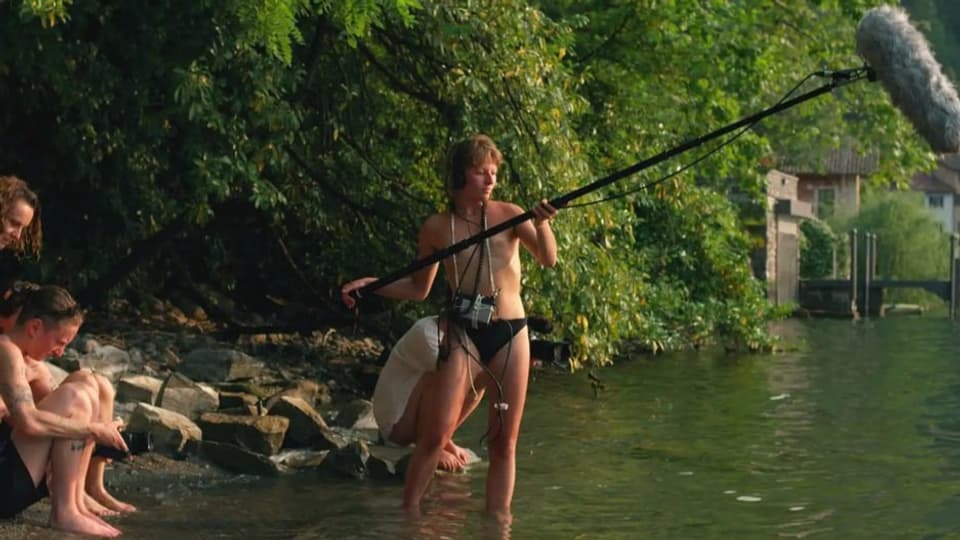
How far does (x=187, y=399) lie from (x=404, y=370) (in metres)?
4.32

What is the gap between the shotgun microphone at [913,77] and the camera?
7.62m

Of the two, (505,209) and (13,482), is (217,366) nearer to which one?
(505,209)

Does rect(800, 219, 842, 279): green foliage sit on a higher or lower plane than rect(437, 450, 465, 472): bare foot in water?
higher

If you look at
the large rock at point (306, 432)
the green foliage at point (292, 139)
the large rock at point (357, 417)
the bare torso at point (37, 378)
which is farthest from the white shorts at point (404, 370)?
the large rock at point (357, 417)

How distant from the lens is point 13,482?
8.05 metres

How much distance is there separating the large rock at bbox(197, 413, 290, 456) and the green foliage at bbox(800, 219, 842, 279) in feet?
186

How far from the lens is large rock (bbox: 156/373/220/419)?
12.7m

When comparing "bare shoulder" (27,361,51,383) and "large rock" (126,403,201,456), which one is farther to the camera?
"large rock" (126,403,201,456)

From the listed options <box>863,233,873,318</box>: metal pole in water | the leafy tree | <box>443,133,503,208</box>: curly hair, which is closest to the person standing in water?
<box>443,133,503,208</box>: curly hair

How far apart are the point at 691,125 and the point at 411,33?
33.5ft

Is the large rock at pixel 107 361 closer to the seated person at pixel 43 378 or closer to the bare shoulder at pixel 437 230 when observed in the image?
the seated person at pixel 43 378

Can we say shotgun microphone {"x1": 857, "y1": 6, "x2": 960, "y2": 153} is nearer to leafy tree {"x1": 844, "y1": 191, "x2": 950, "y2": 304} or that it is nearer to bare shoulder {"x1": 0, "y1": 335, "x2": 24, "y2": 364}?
bare shoulder {"x1": 0, "y1": 335, "x2": 24, "y2": 364}

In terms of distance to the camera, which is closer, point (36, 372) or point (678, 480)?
point (36, 372)

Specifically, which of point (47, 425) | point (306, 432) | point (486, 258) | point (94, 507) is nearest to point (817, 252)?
point (306, 432)
